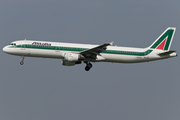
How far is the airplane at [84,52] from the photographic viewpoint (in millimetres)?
53188

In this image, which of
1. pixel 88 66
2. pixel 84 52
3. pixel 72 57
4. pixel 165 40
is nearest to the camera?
pixel 72 57

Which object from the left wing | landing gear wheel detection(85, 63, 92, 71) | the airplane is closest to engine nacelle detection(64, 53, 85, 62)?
the airplane

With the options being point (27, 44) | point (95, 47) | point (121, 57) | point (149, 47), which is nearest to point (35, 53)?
Answer: point (27, 44)

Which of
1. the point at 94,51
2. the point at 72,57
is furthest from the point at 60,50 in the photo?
the point at 94,51

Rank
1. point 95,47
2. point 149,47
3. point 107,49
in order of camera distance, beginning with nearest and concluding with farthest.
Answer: point 95,47 → point 107,49 → point 149,47

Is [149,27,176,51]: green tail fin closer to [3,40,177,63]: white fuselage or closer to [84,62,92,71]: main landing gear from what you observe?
[3,40,177,63]: white fuselage

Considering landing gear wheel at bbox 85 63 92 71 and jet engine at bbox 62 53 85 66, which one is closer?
jet engine at bbox 62 53 85 66

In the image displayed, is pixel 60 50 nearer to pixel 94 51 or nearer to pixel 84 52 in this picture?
pixel 84 52

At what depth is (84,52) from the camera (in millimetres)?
53250

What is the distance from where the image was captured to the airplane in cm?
5319

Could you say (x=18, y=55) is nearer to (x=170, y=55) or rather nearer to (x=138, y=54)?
(x=138, y=54)

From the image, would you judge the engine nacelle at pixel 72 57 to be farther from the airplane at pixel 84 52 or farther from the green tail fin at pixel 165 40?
the green tail fin at pixel 165 40

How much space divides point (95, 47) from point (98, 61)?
14.2 feet

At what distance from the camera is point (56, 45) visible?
53688 millimetres
